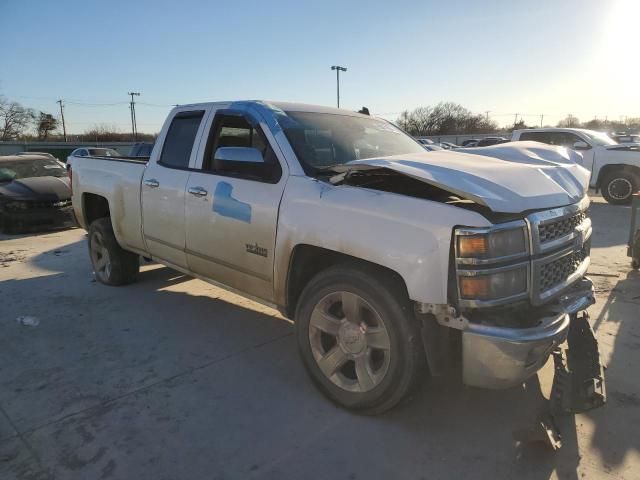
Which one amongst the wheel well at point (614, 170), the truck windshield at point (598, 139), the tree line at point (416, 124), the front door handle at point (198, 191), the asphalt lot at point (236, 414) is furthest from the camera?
the tree line at point (416, 124)

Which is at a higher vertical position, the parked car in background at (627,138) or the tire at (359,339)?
the parked car in background at (627,138)

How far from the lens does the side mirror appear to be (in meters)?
3.39

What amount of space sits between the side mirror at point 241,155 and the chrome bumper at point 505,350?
182 centimetres

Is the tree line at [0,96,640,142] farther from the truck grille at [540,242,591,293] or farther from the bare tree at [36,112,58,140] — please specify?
the truck grille at [540,242,591,293]

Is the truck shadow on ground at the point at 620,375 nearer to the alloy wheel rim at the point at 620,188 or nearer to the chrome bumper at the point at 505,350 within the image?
the chrome bumper at the point at 505,350

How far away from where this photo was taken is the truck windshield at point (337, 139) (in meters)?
3.57

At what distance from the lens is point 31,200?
381 inches

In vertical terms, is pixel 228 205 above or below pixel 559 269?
above

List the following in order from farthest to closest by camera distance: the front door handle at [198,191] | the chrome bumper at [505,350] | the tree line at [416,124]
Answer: the tree line at [416,124]
the front door handle at [198,191]
the chrome bumper at [505,350]

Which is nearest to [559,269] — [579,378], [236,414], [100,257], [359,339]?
[579,378]

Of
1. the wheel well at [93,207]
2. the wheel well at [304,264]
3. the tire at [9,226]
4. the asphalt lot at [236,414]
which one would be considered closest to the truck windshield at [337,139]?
the wheel well at [304,264]

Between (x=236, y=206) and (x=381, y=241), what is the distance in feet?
4.55

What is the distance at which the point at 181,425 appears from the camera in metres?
2.98

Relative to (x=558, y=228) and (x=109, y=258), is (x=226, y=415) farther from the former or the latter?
(x=109, y=258)
